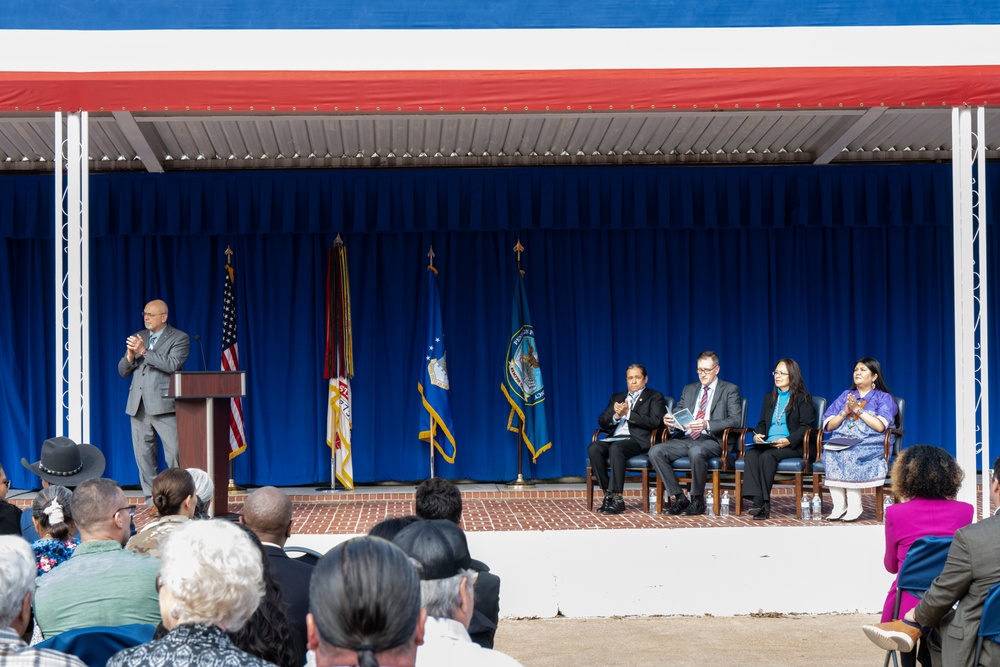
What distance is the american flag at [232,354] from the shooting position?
9.41 meters

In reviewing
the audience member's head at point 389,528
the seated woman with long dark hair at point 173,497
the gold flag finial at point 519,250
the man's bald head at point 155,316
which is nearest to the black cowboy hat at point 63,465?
the seated woman with long dark hair at point 173,497

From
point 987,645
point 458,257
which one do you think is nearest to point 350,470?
point 458,257

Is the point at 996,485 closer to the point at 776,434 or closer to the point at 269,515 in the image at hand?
the point at 269,515

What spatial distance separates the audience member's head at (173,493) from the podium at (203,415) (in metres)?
3.16

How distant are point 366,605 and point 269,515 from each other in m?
1.59

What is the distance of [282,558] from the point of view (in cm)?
297

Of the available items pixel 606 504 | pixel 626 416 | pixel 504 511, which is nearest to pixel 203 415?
pixel 504 511

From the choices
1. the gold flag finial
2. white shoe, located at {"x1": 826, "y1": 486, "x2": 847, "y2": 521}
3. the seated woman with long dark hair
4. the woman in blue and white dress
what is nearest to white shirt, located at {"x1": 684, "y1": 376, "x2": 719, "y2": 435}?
the woman in blue and white dress

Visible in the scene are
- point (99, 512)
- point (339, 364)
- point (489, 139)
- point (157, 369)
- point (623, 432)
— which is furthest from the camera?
point (339, 364)

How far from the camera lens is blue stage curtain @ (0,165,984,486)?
950cm

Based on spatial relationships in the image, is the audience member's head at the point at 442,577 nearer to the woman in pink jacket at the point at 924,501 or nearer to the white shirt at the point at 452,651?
the white shirt at the point at 452,651

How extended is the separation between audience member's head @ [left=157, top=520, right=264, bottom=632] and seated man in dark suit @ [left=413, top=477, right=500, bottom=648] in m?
1.08

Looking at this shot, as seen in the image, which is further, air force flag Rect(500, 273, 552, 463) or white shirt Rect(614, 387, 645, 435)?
air force flag Rect(500, 273, 552, 463)

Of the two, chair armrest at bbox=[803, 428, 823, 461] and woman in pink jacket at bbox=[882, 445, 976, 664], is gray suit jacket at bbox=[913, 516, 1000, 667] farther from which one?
chair armrest at bbox=[803, 428, 823, 461]
